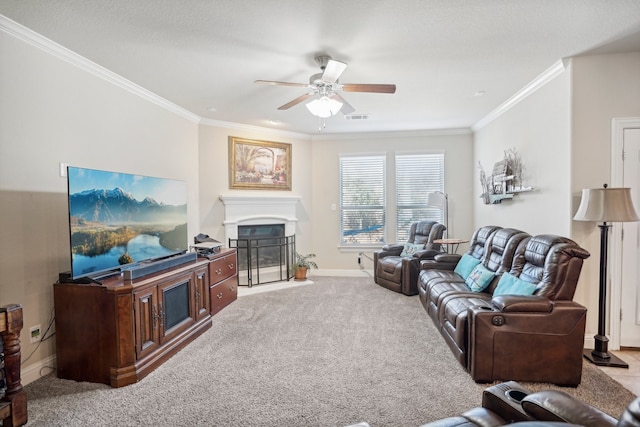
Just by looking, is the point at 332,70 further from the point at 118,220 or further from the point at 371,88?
the point at 118,220

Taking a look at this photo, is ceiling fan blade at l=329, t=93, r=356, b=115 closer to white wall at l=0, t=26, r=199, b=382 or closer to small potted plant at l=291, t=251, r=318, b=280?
white wall at l=0, t=26, r=199, b=382

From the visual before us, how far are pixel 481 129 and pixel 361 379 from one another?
4.62 m

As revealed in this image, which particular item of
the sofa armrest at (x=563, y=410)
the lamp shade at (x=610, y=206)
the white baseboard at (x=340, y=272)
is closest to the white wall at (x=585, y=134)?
the lamp shade at (x=610, y=206)

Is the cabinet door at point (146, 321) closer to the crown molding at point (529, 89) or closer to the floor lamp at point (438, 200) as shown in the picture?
the crown molding at point (529, 89)

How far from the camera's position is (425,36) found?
2.53 metres

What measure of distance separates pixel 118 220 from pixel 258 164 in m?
3.08

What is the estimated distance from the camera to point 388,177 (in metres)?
6.08

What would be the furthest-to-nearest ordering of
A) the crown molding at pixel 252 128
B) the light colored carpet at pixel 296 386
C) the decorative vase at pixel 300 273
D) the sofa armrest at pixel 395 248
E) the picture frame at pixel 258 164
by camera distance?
the decorative vase at pixel 300 273 → the sofa armrest at pixel 395 248 → the picture frame at pixel 258 164 → the crown molding at pixel 252 128 → the light colored carpet at pixel 296 386

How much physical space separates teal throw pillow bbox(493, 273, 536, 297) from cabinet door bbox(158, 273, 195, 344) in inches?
116

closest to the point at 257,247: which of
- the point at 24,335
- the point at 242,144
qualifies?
the point at 242,144

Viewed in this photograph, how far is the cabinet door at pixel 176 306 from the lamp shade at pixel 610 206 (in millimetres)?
3660

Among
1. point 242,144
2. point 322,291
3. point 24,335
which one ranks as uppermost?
point 242,144

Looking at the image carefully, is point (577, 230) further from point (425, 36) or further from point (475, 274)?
point (425, 36)

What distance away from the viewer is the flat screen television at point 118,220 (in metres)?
2.41
